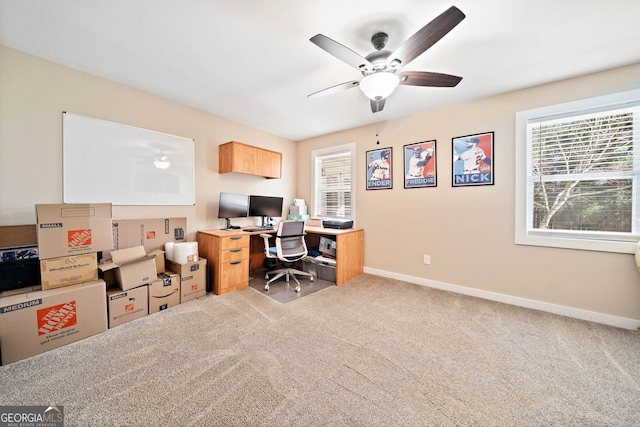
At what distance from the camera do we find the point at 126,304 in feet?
7.13

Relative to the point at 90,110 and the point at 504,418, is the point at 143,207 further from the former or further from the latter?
the point at 504,418

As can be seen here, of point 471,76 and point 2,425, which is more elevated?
point 471,76

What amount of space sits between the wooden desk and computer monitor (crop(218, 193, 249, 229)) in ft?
1.02

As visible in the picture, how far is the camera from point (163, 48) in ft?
6.51

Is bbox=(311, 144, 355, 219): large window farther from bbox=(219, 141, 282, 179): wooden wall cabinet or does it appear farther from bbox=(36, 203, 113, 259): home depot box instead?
bbox=(36, 203, 113, 259): home depot box

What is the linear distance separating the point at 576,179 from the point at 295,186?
3.99 metres

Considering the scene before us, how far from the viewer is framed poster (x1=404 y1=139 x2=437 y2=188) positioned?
3215mm

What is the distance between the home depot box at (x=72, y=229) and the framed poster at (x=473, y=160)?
3896mm

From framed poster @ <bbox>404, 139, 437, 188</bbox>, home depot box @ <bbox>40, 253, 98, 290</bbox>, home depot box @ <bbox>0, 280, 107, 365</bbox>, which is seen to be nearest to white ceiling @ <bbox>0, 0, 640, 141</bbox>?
framed poster @ <bbox>404, 139, 437, 188</bbox>

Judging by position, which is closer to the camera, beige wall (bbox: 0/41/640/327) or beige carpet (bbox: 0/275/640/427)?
beige carpet (bbox: 0/275/640/427)

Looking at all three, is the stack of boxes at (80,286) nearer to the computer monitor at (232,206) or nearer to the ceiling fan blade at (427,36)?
the computer monitor at (232,206)

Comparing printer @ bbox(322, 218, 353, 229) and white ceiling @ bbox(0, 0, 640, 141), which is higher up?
white ceiling @ bbox(0, 0, 640, 141)

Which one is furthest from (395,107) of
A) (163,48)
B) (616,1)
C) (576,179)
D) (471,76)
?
(163,48)

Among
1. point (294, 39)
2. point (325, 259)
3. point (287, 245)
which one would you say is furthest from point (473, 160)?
point (287, 245)
